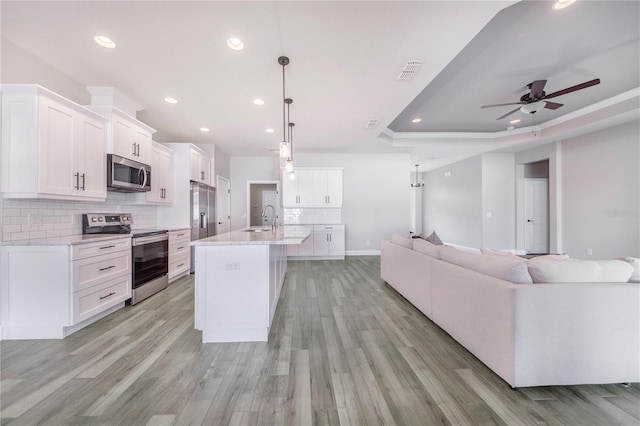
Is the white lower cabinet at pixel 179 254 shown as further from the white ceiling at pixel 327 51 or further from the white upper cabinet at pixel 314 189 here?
the white upper cabinet at pixel 314 189

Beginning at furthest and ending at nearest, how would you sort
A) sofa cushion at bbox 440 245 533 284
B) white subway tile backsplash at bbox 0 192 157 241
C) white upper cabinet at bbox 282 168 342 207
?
white upper cabinet at bbox 282 168 342 207
white subway tile backsplash at bbox 0 192 157 241
sofa cushion at bbox 440 245 533 284

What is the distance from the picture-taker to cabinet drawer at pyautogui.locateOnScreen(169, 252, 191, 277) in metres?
4.00

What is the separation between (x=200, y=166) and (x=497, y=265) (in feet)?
16.9

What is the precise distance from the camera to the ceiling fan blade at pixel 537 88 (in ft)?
10.4

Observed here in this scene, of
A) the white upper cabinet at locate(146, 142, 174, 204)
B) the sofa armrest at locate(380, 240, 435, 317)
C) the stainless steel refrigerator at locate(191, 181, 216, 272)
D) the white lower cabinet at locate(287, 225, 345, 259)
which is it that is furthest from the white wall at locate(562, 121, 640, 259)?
the white upper cabinet at locate(146, 142, 174, 204)

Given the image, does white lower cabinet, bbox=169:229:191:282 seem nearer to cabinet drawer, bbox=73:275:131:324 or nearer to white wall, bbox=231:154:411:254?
cabinet drawer, bbox=73:275:131:324

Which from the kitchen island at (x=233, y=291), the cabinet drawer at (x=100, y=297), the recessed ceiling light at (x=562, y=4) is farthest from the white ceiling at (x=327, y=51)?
the cabinet drawer at (x=100, y=297)

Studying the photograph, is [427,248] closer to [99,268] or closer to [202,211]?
[99,268]

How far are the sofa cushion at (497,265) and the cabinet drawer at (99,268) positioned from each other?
365 centimetres

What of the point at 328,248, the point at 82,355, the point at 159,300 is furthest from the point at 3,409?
the point at 328,248

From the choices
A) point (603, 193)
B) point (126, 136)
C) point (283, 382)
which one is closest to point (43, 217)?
point (126, 136)

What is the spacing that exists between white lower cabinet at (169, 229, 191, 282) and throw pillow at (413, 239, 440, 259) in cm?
379

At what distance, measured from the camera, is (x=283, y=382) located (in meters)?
1.67

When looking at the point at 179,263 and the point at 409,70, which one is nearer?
the point at 409,70
